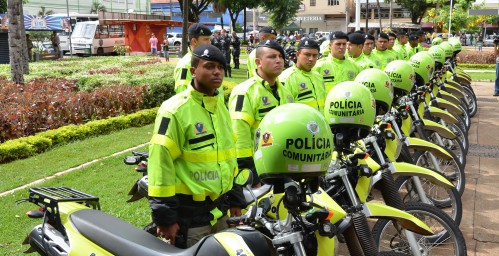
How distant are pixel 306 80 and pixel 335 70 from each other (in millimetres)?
2140

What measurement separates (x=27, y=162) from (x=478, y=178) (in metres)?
6.21

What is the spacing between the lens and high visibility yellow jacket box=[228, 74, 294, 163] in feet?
14.9

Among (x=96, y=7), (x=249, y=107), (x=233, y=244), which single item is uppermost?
(x=96, y=7)

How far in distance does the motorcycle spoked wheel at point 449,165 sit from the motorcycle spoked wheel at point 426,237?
1.91 m

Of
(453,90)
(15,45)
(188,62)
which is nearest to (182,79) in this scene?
(188,62)

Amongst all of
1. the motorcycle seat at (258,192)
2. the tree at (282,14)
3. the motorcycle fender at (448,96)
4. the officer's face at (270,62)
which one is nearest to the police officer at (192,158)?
the motorcycle seat at (258,192)

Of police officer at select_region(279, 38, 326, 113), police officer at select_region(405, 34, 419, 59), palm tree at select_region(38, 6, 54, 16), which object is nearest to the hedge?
police officer at select_region(279, 38, 326, 113)

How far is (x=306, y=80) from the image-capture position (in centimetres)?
596

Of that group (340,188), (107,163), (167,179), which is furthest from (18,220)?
(340,188)

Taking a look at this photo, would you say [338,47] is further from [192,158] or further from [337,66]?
[192,158]

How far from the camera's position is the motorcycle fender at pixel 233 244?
7.76ft

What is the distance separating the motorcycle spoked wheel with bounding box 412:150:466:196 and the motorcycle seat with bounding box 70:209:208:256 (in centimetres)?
395

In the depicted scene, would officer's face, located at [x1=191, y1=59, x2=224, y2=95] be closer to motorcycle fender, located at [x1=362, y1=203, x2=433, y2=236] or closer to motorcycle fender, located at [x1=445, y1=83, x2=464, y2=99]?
motorcycle fender, located at [x1=362, y1=203, x2=433, y2=236]

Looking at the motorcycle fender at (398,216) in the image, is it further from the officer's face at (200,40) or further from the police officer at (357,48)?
the police officer at (357,48)
